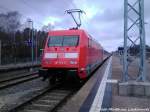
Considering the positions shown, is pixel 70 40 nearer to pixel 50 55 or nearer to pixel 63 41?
pixel 63 41

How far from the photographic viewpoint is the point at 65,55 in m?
18.0

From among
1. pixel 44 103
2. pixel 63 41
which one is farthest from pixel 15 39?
pixel 44 103

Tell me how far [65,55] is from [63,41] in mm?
1035

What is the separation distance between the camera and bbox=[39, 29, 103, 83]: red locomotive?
17562 mm

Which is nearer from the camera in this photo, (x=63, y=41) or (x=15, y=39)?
(x=63, y=41)

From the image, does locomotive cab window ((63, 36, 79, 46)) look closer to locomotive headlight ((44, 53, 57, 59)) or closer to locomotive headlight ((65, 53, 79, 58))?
locomotive headlight ((65, 53, 79, 58))

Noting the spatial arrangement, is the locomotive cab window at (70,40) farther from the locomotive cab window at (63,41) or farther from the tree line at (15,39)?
the tree line at (15,39)

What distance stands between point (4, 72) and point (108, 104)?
→ 800 inches

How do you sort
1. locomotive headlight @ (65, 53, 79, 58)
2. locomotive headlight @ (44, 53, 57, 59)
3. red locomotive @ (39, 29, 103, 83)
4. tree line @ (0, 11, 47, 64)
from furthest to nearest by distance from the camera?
1. tree line @ (0, 11, 47, 64)
2. locomotive headlight @ (44, 53, 57, 59)
3. locomotive headlight @ (65, 53, 79, 58)
4. red locomotive @ (39, 29, 103, 83)

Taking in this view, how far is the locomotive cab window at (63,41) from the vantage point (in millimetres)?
18341

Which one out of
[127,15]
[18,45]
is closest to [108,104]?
[127,15]

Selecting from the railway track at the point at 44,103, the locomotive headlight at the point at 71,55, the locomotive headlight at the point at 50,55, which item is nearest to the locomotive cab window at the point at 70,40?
the locomotive headlight at the point at 71,55

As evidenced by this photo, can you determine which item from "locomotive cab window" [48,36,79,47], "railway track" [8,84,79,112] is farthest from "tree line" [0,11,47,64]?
"railway track" [8,84,79,112]

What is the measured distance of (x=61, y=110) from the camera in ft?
37.2
